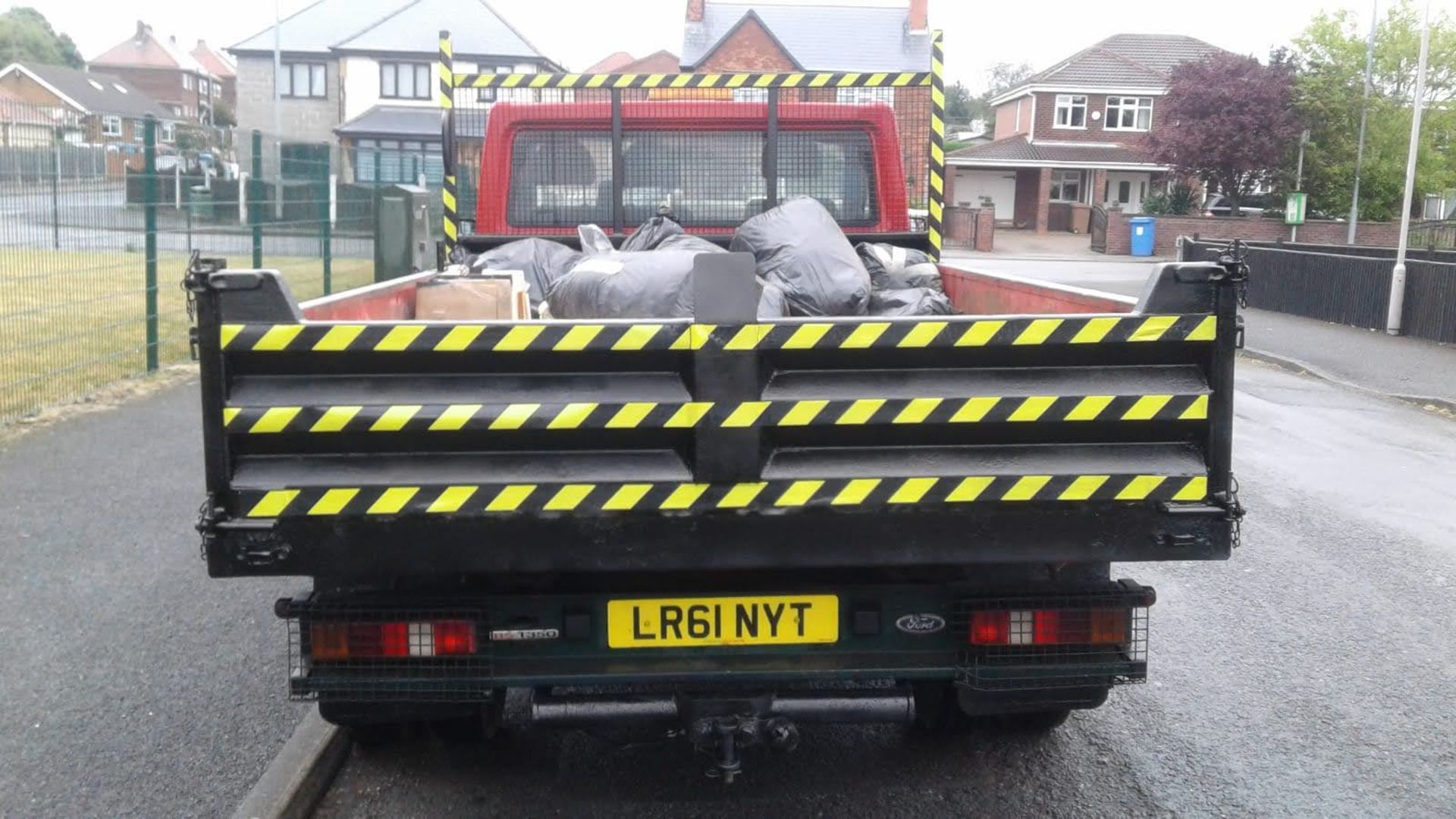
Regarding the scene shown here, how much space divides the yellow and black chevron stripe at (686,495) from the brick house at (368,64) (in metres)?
Result: 59.0

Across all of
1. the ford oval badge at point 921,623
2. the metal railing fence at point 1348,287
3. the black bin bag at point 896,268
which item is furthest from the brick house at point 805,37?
the ford oval badge at point 921,623

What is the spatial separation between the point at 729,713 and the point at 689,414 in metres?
0.90

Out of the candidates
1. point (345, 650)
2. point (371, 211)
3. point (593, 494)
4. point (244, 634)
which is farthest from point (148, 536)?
point (371, 211)

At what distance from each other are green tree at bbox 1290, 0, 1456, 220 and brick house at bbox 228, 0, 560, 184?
3267 cm

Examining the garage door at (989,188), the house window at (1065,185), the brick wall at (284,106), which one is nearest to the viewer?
the house window at (1065,185)

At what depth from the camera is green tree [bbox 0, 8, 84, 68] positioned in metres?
104

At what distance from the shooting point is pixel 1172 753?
467 cm

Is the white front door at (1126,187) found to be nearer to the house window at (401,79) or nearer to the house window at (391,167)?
the house window at (401,79)

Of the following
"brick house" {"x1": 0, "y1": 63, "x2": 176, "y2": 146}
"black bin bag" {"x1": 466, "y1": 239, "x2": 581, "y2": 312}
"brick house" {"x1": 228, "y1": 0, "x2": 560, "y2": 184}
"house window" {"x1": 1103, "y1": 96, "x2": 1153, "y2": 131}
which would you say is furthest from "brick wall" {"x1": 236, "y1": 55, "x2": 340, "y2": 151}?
"black bin bag" {"x1": 466, "y1": 239, "x2": 581, "y2": 312}

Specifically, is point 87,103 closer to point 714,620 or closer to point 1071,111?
point 1071,111

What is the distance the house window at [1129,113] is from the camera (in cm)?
6125

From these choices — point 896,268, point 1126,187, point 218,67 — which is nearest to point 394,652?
point 896,268

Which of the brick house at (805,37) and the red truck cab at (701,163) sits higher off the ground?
the brick house at (805,37)

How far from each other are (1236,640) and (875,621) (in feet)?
9.65
